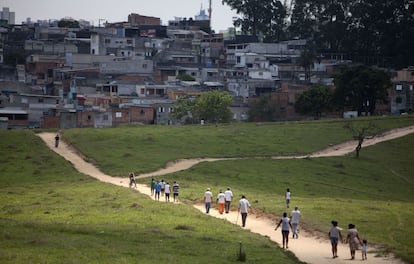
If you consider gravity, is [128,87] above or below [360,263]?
above

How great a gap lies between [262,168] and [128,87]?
5154 cm

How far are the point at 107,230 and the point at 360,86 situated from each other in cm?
6422

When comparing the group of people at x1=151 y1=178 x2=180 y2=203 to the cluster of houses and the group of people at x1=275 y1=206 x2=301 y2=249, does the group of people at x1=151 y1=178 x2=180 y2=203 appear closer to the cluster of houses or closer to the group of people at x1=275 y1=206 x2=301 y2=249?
the group of people at x1=275 y1=206 x2=301 y2=249

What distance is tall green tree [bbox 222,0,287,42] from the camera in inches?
5950

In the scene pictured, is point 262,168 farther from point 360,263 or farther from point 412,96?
point 412,96

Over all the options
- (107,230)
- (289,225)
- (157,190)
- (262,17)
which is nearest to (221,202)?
(157,190)

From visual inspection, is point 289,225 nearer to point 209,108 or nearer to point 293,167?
point 293,167

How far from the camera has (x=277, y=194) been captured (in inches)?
1881

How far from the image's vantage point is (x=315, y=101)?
96.2m

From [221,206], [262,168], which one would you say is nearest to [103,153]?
[262,168]

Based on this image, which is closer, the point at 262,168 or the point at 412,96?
the point at 262,168

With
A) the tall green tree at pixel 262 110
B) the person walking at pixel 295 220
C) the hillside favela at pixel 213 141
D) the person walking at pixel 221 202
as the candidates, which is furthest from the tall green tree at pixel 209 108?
the person walking at pixel 295 220

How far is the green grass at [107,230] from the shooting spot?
2564 cm

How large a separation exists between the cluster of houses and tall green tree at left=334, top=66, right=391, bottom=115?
35.9ft
